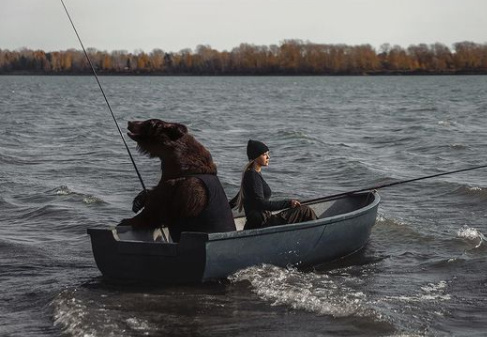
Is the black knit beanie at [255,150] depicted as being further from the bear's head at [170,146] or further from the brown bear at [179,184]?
the bear's head at [170,146]

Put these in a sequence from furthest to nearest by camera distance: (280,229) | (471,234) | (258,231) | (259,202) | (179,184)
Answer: (471,234) → (259,202) → (280,229) → (258,231) → (179,184)

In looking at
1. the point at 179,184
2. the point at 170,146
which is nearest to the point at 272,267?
the point at 179,184

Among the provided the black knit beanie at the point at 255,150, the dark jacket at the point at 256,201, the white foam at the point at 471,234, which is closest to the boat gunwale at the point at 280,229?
the dark jacket at the point at 256,201

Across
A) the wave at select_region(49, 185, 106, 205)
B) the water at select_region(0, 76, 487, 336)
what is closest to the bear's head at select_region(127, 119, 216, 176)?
the water at select_region(0, 76, 487, 336)

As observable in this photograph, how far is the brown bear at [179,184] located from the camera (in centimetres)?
909

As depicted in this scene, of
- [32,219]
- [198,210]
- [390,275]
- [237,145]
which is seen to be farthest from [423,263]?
[237,145]

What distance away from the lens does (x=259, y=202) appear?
1007cm

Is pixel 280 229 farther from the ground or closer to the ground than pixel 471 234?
farther from the ground

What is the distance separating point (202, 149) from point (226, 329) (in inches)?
80.3

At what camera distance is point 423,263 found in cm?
1094

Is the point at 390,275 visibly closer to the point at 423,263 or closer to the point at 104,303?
the point at 423,263

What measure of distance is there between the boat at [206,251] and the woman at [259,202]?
35 centimetres

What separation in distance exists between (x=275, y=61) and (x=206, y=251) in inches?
6745

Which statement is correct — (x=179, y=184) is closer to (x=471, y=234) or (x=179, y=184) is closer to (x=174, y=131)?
(x=174, y=131)
